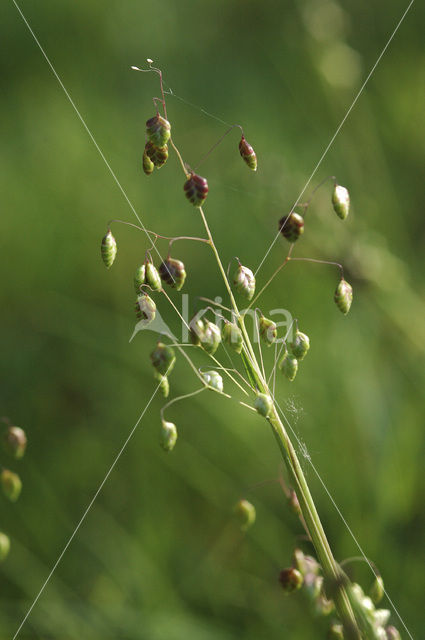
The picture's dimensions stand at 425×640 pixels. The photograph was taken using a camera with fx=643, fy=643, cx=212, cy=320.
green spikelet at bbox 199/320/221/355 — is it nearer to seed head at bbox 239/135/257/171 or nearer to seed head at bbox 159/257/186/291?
seed head at bbox 159/257/186/291

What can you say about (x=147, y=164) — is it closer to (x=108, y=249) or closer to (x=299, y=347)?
(x=108, y=249)

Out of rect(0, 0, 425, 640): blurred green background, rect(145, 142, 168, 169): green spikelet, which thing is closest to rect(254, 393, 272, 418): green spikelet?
rect(145, 142, 168, 169): green spikelet

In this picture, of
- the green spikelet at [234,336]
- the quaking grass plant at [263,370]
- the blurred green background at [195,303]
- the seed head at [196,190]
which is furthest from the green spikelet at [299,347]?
the blurred green background at [195,303]

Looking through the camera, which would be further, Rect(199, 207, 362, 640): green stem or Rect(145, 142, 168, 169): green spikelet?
Rect(145, 142, 168, 169): green spikelet

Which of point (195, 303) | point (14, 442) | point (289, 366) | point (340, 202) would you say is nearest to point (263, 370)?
point (289, 366)

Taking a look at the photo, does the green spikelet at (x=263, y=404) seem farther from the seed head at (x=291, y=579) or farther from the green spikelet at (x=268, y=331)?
the seed head at (x=291, y=579)
